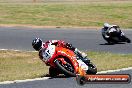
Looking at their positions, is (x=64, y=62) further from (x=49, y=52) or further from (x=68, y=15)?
(x=68, y=15)

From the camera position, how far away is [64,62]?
13359mm

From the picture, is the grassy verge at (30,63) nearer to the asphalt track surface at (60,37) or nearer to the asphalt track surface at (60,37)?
the asphalt track surface at (60,37)

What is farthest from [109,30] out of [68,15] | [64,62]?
[68,15]

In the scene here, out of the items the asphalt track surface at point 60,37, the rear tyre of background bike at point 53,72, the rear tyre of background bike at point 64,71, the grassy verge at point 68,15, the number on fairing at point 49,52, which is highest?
the number on fairing at point 49,52

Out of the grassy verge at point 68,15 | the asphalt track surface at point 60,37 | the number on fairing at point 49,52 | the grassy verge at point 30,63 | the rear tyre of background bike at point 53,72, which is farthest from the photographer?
the grassy verge at point 68,15

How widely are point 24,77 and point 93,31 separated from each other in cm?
1624

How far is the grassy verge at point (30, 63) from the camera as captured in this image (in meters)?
14.8

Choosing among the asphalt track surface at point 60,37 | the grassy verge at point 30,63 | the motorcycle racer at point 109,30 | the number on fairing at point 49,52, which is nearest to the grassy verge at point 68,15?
the asphalt track surface at point 60,37

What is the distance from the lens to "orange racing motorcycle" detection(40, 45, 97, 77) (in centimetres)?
1309

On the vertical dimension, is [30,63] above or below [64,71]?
below

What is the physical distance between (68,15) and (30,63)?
20.7 m

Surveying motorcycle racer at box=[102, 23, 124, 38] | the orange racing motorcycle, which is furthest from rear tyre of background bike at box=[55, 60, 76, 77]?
motorcycle racer at box=[102, 23, 124, 38]

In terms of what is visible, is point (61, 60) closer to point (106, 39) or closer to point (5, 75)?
point (5, 75)

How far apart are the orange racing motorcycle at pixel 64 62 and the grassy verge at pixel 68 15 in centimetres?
1953
